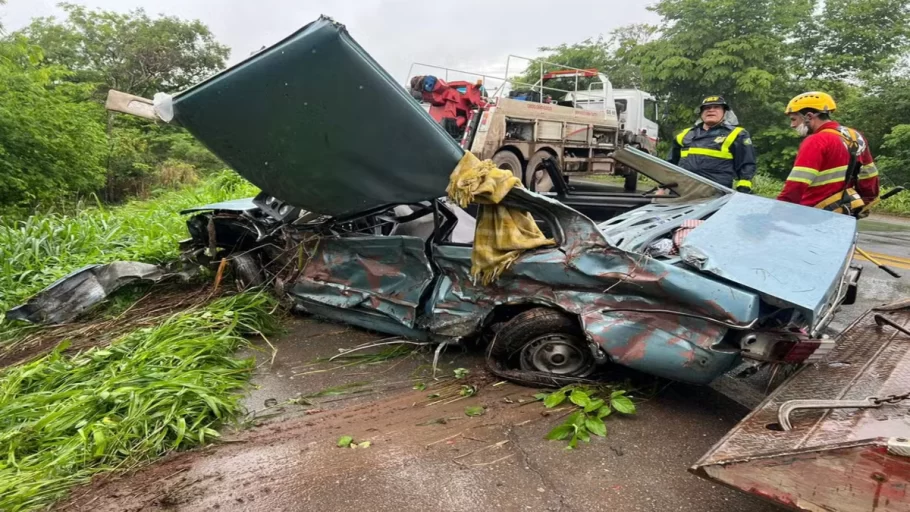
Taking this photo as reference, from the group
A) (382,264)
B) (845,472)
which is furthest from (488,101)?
(845,472)

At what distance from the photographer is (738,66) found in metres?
14.0

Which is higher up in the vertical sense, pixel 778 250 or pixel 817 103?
pixel 817 103

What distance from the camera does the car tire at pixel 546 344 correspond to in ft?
8.92

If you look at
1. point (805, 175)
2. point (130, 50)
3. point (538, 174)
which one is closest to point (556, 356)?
point (805, 175)

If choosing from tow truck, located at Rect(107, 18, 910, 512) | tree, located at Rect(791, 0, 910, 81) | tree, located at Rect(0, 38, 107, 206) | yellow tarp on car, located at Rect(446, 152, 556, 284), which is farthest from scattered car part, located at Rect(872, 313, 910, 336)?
tree, located at Rect(791, 0, 910, 81)

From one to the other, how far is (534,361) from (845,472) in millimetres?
1527

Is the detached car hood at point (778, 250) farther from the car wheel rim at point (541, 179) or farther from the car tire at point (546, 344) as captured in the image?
the car wheel rim at point (541, 179)

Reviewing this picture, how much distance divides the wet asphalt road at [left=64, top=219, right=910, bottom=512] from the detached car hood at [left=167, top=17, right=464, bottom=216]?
1147 mm

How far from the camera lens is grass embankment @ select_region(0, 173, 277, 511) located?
2.22 m

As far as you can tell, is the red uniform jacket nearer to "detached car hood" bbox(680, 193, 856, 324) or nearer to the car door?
"detached car hood" bbox(680, 193, 856, 324)

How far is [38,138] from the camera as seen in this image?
814 centimetres

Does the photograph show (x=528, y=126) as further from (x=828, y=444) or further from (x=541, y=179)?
(x=828, y=444)

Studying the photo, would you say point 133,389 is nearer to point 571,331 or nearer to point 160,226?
point 571,331

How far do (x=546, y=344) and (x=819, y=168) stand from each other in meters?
2.22
